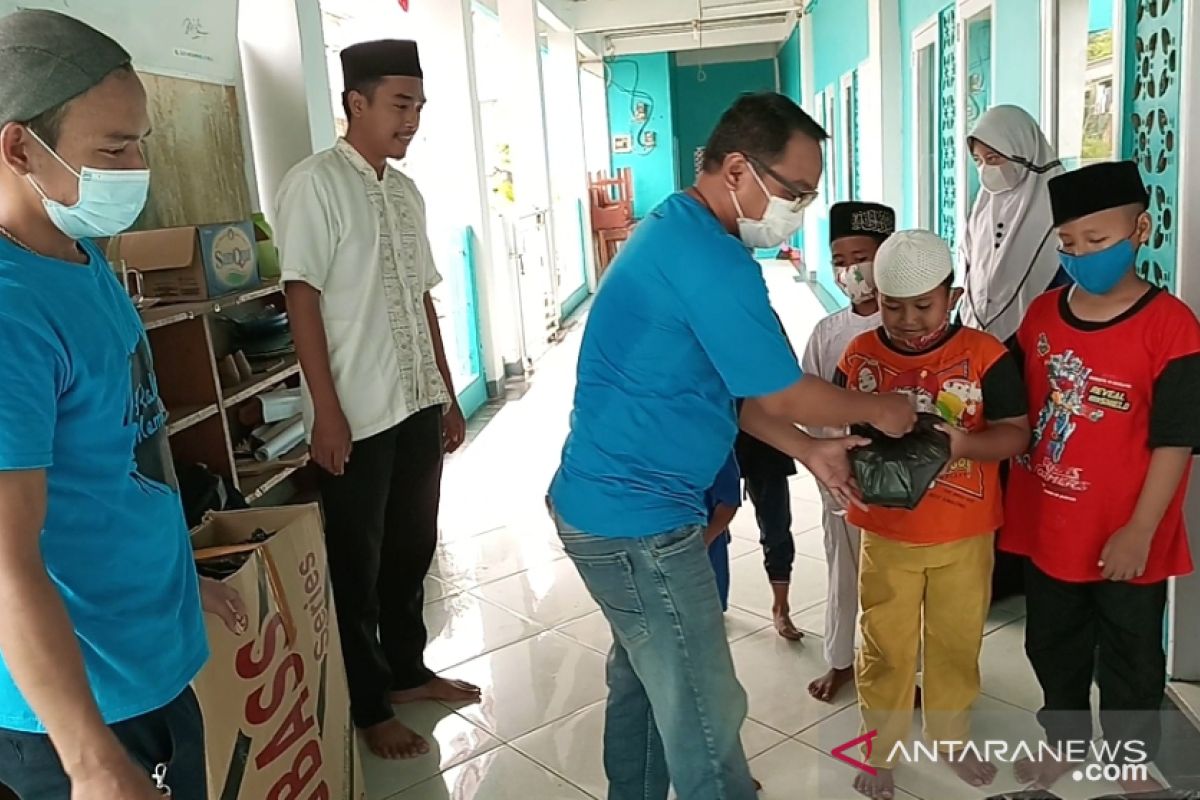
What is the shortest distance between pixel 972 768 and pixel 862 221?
1.28m

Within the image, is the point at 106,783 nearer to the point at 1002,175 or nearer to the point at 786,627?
the point at 786,627

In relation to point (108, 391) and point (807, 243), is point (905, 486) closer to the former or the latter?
point (108, 391)

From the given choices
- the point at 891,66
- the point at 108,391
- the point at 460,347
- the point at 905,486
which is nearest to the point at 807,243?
the point at 891,66

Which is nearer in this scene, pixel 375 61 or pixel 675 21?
pixel 375 61

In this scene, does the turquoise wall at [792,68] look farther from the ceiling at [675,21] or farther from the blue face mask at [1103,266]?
the blue face mask at [1103,266]

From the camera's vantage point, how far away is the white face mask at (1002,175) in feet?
8.70

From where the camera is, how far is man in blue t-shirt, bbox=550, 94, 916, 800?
57.9 inches

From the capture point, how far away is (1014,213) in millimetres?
2678

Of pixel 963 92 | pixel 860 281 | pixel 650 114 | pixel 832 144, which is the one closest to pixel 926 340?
pixel 860 281

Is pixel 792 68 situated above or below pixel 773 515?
above

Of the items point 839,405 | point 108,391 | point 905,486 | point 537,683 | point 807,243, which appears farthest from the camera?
point 807,243

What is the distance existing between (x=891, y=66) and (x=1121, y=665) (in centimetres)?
514

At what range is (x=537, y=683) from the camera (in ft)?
9.00

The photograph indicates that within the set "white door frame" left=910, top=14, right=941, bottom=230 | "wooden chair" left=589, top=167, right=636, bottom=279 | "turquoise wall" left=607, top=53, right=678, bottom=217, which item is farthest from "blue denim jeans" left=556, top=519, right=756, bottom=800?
"turquoise wall" left=607, top=53, right=678, bottom=217
